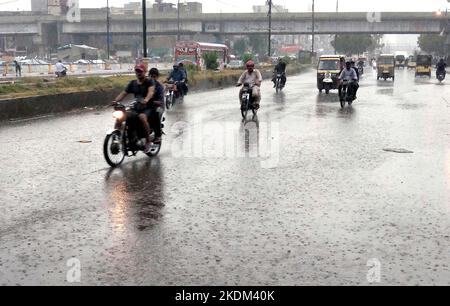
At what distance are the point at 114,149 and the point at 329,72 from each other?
20981 millimetres

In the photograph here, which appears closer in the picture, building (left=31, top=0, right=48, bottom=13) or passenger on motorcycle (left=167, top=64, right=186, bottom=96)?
passenger on motorcycle (left=167, top=64, right=186, bottom=96)

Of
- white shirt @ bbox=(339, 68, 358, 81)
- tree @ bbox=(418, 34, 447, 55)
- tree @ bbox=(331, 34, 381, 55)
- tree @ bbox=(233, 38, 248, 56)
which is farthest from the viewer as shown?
tree @ bbox=(233, 38, 248, 56)

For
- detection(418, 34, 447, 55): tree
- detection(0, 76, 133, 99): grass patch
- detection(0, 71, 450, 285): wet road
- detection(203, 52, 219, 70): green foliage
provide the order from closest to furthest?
detection(0, 71, 450, 285): wet road → detection(0, 76, 133, 99): grass patch → detection(203, 52, 219, 70): green foliage → detection(418, 34, 447, 55): tree

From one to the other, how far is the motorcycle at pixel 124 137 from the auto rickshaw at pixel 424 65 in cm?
4720

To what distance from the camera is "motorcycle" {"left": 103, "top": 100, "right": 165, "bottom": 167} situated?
29.1 ft

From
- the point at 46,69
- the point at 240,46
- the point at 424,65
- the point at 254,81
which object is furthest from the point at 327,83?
the point at 240,46

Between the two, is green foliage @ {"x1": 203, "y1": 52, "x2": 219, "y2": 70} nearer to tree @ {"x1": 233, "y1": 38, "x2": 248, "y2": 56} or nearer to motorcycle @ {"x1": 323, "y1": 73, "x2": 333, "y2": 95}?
motorcycle @ {"x1": 323, "y1": 73, "x2": 333, "y2": 95}

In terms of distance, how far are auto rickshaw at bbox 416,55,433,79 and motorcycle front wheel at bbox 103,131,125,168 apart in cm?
4763

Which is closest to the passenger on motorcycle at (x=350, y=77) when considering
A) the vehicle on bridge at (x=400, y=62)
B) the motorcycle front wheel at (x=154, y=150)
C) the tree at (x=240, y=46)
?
the motorcycle front wheel at (x=154, y=150)

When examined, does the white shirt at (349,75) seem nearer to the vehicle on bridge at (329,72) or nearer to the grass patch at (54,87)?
the vehicle on bridge at (329,72)

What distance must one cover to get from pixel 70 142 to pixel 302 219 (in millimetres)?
6998

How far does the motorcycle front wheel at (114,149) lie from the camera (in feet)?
28.8

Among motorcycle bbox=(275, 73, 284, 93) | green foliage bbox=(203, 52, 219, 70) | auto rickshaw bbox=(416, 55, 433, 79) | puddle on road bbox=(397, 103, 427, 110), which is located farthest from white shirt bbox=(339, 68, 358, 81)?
auto rickshaw bbox=(416, 55, 433, 79)
